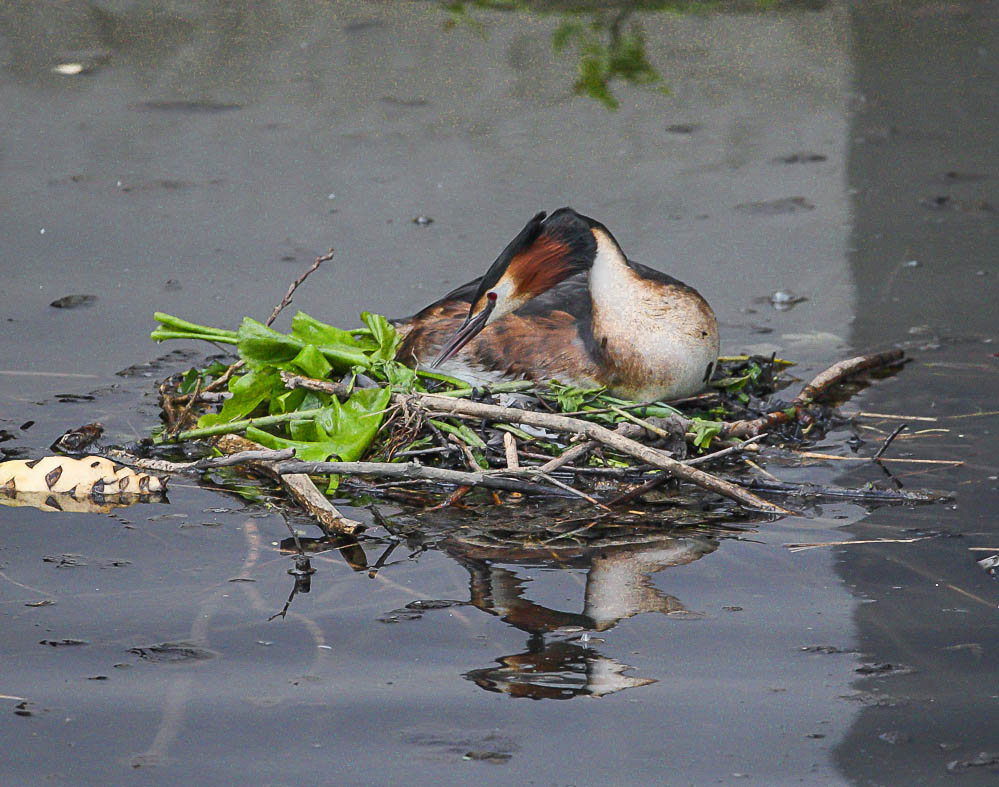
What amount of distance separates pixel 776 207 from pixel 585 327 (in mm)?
3337

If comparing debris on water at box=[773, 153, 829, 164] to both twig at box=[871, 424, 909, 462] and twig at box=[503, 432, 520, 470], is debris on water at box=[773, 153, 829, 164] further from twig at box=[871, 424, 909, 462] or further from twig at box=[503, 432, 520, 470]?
twig at box=[503, 432, 520, 470]

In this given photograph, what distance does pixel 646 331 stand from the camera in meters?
5.16

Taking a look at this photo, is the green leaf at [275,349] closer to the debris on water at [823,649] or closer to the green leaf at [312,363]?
the green leaf at [312,363]

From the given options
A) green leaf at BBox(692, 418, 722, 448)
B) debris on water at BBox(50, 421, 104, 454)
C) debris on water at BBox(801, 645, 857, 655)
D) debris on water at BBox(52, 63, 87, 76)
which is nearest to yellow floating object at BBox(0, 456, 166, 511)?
debris on water at BBox(50, 421, 104, 454)

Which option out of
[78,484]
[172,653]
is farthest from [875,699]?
[78,484]

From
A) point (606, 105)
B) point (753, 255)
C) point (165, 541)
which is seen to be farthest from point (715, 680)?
point (606, 105)

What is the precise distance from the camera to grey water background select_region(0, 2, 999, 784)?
326cm

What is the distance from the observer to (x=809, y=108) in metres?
9.91

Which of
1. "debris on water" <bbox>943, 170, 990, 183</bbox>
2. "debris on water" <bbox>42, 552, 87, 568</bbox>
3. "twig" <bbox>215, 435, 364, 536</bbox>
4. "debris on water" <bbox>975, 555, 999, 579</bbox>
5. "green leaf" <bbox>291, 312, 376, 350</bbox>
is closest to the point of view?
"debris on water" <bbox>975, 555, 999, 579</bbox>

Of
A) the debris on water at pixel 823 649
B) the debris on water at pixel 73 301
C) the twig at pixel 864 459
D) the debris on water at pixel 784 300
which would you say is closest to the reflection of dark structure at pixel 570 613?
the debris on water at pixel 823 649

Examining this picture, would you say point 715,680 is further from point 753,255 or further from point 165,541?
point 753,255

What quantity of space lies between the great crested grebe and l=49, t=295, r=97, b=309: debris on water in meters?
2.24

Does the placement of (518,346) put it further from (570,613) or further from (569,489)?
(570,613)

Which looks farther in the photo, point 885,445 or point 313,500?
point 885,445
